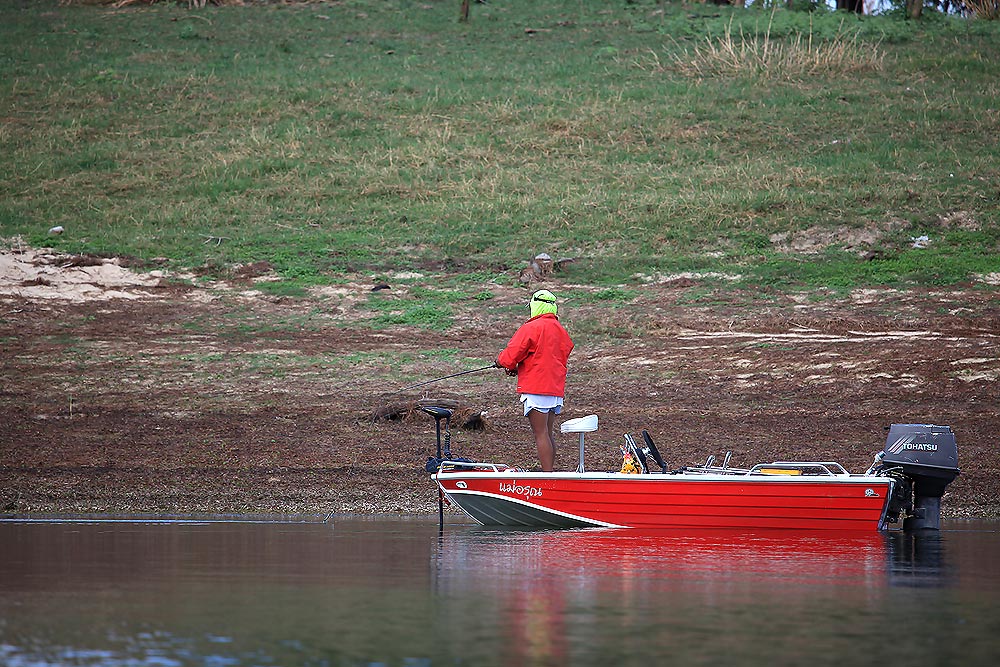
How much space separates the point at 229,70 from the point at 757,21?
1478 centimetres

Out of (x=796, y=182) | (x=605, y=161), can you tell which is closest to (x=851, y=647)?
(x=796, y=182)

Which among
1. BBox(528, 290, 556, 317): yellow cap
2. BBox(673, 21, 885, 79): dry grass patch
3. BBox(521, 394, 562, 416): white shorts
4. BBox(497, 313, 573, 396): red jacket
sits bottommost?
BBox(521, 394, 562, 416): white shorts

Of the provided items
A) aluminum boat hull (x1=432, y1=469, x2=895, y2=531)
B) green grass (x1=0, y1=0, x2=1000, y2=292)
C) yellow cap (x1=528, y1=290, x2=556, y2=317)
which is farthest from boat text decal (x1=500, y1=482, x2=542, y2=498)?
green grass (x1=0, y1=0, x2=1000, y2=292)

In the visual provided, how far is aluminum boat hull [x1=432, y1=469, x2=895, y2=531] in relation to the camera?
1172 cm

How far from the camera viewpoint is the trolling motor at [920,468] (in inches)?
462

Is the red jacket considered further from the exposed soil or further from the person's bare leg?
the exposed soil

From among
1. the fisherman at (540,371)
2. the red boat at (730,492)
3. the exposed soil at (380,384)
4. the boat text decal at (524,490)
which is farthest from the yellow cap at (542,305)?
the exposed soil at (380,384)

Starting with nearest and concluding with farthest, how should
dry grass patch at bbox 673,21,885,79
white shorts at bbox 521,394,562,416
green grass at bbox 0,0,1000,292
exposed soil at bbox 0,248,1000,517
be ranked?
white shorts at bbox 521,394,562,416 < exposed soil at bbox 0,248,1000,517 < green grass at bbox 0,0,1000,292 < dry grass patch at bbox 673,21,885,79

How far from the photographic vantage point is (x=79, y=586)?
28.1ft

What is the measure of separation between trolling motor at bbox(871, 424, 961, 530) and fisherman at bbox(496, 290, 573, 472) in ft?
9.37

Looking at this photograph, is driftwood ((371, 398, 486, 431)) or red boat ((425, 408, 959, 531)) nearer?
red boat ((425, 408, 959, 531))

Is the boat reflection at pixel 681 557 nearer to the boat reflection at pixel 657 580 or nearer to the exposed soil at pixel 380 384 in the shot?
the boat reflection at pixel 657 580

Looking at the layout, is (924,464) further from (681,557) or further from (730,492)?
(681,557)

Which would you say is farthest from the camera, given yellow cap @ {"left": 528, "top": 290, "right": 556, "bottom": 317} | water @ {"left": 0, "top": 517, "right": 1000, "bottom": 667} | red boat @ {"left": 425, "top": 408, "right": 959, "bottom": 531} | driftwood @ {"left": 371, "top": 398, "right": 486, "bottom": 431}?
driftwood @ {"left": 371, "top": 398, "right": 486, "bottom": 431}
